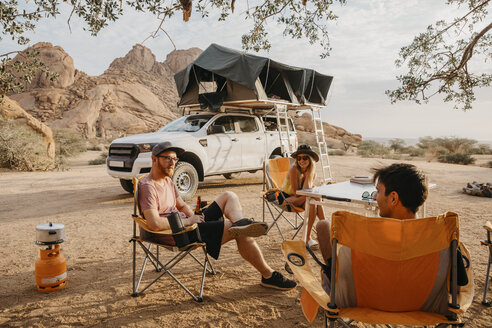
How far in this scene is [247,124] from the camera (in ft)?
28.4

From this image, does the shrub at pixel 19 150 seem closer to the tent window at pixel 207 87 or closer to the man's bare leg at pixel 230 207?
the tent window at pixel 207 87

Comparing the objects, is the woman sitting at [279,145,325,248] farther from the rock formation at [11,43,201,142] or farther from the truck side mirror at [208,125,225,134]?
the rock formation at [11,43,201,142]

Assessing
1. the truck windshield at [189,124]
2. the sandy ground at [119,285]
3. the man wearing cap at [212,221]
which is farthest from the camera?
the truck windshield at [189,124]

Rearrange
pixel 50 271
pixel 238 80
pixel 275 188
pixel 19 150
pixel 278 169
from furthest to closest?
pixel 19 150, pixel 238 80, pixel 278 169, pixel 275 188, pixel 50 271

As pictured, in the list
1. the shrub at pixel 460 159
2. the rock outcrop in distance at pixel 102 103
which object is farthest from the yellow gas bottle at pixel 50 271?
the rock outcrop in distance at pixel 102 103

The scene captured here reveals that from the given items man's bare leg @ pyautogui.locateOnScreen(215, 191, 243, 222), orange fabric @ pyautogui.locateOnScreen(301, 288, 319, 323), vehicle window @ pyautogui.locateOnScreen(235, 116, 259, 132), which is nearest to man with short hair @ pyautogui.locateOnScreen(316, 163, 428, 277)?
orange fabric @ pyautogui.locateOnScreen(301, 288, 319, 323)

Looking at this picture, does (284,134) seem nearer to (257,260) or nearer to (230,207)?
(230,207)

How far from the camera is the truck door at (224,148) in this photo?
24.7ft

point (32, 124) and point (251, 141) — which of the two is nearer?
point (251, 141)

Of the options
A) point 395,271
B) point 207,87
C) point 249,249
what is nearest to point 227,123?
point 207,87

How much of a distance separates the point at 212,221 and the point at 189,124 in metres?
5.10

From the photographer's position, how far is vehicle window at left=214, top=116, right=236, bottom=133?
26.1ft

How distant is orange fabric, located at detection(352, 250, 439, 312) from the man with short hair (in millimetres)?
293

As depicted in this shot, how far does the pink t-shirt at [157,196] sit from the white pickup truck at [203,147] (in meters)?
3.30
